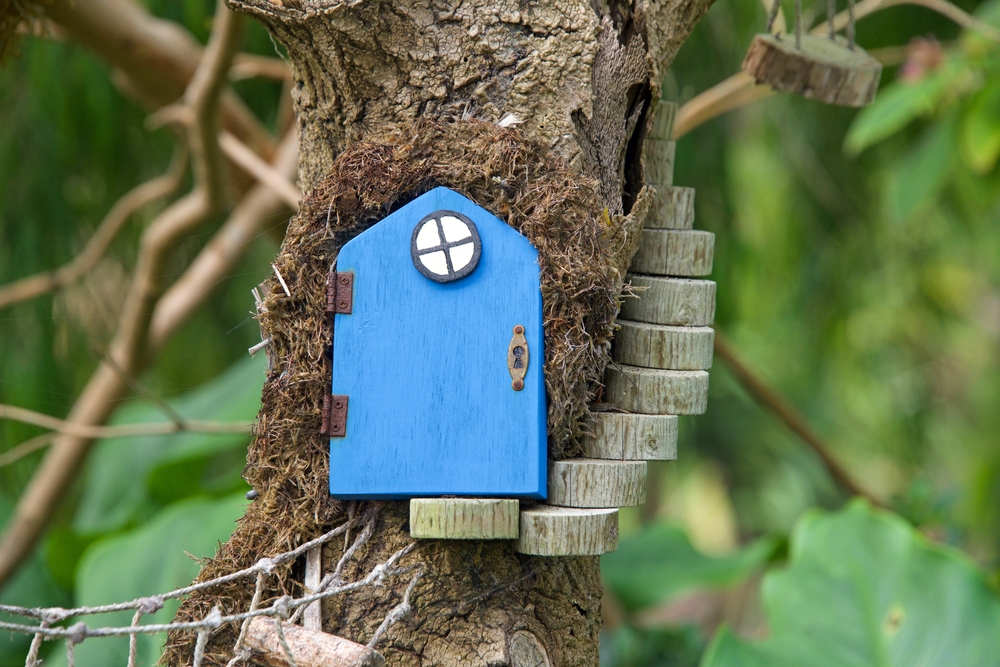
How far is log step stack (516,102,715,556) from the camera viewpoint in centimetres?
85

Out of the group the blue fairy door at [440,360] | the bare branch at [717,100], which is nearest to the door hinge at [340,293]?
the blue fairy door at [440,360]

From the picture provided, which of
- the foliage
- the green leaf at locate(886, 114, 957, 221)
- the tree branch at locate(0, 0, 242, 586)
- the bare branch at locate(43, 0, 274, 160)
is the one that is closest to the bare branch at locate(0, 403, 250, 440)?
the tree branch at locate(0, 0, 242, 586)

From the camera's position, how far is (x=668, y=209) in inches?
39.9

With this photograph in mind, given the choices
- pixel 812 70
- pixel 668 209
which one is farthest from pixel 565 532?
pixel 812 70

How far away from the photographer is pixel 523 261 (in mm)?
861

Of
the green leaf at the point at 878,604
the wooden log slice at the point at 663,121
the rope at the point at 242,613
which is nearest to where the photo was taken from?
the rope at the point at 242,613

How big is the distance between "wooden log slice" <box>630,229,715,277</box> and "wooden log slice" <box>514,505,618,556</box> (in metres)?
0.30

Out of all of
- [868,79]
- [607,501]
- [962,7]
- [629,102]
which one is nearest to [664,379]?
[607,501]

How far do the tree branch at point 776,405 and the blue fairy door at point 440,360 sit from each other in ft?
3.47

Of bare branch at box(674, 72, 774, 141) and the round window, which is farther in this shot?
bare branch at box(674, 72, 774, 141)

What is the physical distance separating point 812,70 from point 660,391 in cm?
43

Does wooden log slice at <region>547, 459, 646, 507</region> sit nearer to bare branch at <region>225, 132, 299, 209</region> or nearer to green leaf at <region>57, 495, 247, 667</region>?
bare branch at <region>225, 132, 299, 209</region>

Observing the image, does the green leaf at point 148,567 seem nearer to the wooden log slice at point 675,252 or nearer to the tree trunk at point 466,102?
the tree trunk at point 466,102

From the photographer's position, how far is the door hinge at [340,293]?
34.4 inches
